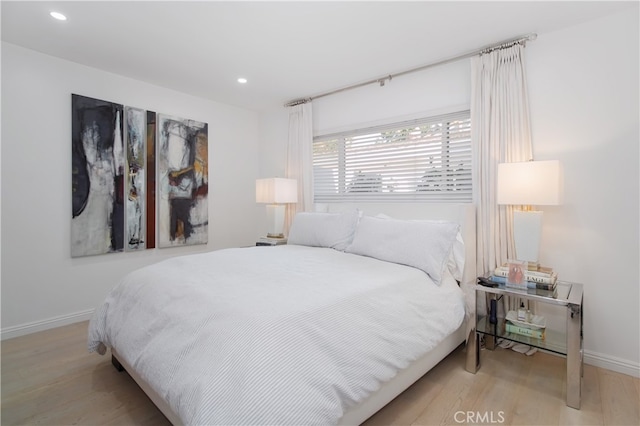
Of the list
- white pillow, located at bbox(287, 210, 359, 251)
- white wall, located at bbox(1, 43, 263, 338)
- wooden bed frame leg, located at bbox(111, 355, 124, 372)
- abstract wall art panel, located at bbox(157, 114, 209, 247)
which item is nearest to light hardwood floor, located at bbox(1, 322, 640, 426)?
wooden bed frame leg, located at bbox(111, 355, 124, 372)

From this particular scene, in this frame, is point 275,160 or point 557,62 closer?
point 557,62

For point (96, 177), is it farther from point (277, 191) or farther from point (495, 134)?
point (495, 134)

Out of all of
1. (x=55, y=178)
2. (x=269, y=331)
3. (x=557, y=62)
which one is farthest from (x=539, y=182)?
(x=55, y=178)

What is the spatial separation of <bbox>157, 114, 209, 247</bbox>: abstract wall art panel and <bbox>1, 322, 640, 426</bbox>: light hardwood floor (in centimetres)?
156

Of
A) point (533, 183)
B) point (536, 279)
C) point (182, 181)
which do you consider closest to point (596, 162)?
point (533, 183)

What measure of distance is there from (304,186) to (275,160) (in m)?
0.72

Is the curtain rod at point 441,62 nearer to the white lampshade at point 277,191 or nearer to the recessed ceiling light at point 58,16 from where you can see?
the white lampshade at point 277,191

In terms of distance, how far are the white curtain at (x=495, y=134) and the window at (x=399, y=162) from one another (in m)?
0.18

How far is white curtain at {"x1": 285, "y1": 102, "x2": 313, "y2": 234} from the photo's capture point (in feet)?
13.0

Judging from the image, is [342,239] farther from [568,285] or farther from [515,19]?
[515,19]

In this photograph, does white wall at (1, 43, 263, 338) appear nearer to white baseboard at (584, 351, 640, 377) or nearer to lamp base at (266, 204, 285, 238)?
lamp base at (266, 204, 285, 238)

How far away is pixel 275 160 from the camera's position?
443 cm

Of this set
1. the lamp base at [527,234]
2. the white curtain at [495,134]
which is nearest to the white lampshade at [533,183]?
the lamp base at [527,234]

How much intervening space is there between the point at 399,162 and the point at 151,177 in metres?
2.64
